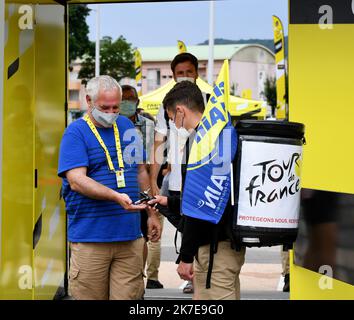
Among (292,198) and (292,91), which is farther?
(292,91)

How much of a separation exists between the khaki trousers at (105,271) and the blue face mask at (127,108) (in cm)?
233

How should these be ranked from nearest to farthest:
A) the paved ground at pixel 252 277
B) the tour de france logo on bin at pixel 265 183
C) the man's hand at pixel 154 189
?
the tour de france logo on bin at pixel 265 183 → the man's hand at pixel 154 189 → the paved ground at pixel 252 277

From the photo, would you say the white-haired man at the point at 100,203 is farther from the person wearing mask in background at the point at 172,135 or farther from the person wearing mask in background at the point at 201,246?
the person wearing mask in background at the point at 172,135

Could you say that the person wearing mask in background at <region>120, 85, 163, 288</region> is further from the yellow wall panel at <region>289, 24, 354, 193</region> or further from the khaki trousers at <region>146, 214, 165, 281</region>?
the yellow wall panel at <region>289, 24, 354, 193</region>

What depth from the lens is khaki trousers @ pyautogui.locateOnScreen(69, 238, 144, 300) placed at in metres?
5.19

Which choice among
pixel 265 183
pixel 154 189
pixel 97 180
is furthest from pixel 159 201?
pixel 154 189

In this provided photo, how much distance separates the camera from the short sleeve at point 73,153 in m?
5.07

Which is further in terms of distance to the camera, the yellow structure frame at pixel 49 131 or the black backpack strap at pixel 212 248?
the yellow structure frame at pixel 49 131

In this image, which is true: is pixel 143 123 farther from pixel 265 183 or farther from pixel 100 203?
pixel 265 183

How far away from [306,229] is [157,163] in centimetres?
220

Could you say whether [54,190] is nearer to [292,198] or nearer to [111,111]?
[111,111]

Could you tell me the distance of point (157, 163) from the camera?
719cm

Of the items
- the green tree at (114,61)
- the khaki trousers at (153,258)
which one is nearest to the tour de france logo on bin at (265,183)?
the khaki trousers at (153,258)
